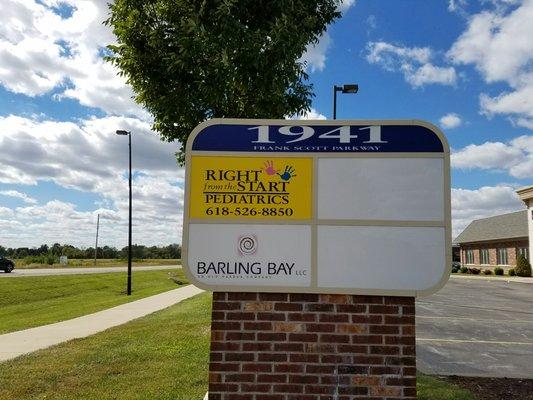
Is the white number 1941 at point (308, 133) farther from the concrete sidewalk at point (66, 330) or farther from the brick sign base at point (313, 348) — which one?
the concrete sidewalk at point (66, 330)

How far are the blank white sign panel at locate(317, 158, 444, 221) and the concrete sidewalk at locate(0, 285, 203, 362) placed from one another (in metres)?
6.71

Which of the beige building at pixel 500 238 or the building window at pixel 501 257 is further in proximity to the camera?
the building window at pixel 501 257

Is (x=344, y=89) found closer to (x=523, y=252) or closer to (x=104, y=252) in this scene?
(x=523, y=252)

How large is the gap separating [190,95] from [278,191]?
309 centimetres

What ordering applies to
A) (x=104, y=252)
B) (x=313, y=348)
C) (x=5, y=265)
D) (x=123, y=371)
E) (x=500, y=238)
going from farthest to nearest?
1. (x=104, y=252)
2. (x=500, y=238)
3. (x=5, y=265)
4. (x=123, y=371)
5. (x=313, y=348)

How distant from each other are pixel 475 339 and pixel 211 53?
325 inches

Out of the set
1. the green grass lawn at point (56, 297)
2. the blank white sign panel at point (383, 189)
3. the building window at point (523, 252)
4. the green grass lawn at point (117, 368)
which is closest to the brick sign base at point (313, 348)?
the blank white sign panel at point (383, 189)

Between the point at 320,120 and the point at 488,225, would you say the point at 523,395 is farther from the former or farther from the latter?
the point at 488,225

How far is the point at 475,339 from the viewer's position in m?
10.5

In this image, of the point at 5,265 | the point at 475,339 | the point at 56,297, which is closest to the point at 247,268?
the point at 475,339

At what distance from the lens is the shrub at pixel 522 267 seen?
40.6 m

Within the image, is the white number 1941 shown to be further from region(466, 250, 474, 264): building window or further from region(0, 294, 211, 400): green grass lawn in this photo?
region(466, 250, 474, 264): building window

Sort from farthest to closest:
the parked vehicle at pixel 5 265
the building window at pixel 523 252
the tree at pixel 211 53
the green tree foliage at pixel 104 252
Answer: the green tree foliage at pixel 104 252 < the building window at pixel 523 252 < the parked vehicle at pixel 5 265 < the tree at pixel 211 53

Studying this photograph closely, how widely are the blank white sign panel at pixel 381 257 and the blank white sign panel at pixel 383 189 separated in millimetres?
141
